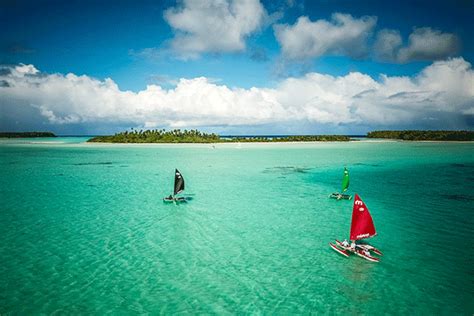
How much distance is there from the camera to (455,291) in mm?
14320

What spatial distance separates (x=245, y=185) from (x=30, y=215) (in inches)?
1007

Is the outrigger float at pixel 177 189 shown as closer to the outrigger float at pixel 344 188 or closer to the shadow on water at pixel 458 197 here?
the outrigger float at pixel 344 188

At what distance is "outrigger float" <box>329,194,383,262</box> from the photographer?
1756 centimetres

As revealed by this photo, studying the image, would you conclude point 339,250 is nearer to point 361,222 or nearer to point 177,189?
point 361,222

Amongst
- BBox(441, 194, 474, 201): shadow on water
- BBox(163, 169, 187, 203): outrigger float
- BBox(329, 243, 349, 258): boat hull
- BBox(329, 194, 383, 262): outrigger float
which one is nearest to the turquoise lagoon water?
BBox(441, 194, 474, 201): shadow on water

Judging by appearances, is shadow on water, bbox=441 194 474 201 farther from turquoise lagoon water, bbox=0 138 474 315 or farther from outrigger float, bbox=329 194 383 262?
outrigger float, bbox=329 194 383 262

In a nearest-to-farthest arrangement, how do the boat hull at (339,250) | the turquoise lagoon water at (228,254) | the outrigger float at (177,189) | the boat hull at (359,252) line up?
the turquoise lagoon water at (228,254) → the boat hull at (359,252) → the boat hull at (339,250) → the outrigger float at (177,189)

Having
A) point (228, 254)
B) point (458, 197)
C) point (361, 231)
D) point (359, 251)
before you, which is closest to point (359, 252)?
point (359, 251)

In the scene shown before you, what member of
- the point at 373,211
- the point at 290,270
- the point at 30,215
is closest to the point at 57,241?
the point at 30,215

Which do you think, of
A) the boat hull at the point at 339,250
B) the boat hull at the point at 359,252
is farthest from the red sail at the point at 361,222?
the boat hull at the point at 339,250

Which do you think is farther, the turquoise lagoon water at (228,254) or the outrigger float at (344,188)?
the outrigger float at (344,188)

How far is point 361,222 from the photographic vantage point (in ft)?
58.5

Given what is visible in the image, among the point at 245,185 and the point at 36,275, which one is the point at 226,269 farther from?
the point at 245,185

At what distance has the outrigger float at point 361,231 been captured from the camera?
17562mm
